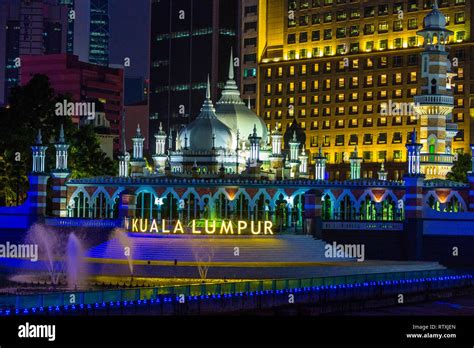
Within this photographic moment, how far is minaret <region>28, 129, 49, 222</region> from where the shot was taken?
307ft

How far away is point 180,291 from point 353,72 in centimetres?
12392

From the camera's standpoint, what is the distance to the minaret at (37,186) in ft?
307

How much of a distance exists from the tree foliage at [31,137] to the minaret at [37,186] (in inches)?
346

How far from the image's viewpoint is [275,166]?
111m

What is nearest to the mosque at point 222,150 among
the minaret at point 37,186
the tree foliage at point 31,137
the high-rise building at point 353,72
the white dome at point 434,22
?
the tree foliage at point 31,137

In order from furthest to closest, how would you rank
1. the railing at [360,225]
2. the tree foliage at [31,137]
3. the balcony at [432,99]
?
the tree foliage at [31,137] → the balcony at [432,99] → the railing at [360,225]

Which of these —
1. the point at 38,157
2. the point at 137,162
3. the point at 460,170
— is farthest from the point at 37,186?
the point at 460,170

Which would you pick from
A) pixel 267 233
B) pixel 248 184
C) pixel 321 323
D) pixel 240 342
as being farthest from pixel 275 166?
pixel 240 342

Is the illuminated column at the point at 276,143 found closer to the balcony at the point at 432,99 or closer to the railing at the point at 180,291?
the balcony at the point at 432,99

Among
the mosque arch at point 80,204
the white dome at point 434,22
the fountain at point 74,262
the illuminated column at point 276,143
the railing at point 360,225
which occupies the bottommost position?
the fountain at point 74,262

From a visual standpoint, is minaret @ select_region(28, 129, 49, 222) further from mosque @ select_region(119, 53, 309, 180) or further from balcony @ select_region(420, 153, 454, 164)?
balcony @ select_region(420, 153, 454, 164)

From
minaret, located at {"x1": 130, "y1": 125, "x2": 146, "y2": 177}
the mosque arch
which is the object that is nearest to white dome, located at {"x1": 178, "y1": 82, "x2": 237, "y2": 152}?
minaret, located at {"x1": 130, "y1": 125, "x2": 146, "y2": 177}

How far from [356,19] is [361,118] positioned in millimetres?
14656

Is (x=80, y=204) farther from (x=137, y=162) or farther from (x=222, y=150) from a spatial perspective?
(x=137, y=162)
